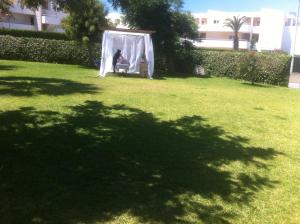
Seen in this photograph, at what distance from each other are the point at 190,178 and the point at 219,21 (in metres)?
64.8

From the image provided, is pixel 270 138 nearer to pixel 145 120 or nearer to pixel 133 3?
pixel 145 120

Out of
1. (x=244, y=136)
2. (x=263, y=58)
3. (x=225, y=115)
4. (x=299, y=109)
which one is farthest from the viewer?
(x=263, y=58)

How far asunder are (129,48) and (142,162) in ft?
52.6

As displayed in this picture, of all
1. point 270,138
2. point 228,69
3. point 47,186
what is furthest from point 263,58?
point 47,186

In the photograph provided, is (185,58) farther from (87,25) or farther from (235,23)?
(235,23)

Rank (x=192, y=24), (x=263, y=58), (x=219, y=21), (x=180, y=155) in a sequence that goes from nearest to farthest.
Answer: (x=180, y=155) < (x=263, y=58) < (x=192, y=24) < (x=219, y=21)

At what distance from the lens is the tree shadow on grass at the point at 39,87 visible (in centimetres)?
1257

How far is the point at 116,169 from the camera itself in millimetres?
6164

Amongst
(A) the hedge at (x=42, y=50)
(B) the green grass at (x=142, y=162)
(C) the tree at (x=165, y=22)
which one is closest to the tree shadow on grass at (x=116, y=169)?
(B) the green grass at (x=142, y=162)

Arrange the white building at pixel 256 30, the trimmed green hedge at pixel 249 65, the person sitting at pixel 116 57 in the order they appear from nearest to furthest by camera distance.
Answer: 1. the person sitting at pixel 116 57
2. the trimmed green hedge at pixel 249 65
3. the white building at pixel 256 30

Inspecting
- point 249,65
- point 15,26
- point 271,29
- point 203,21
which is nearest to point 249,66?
point 249,65

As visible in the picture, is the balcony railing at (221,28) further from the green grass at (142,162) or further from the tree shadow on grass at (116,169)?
the tree shadow on grass at (116,169)

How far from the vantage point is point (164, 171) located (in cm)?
623

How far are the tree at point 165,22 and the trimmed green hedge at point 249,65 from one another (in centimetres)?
205
